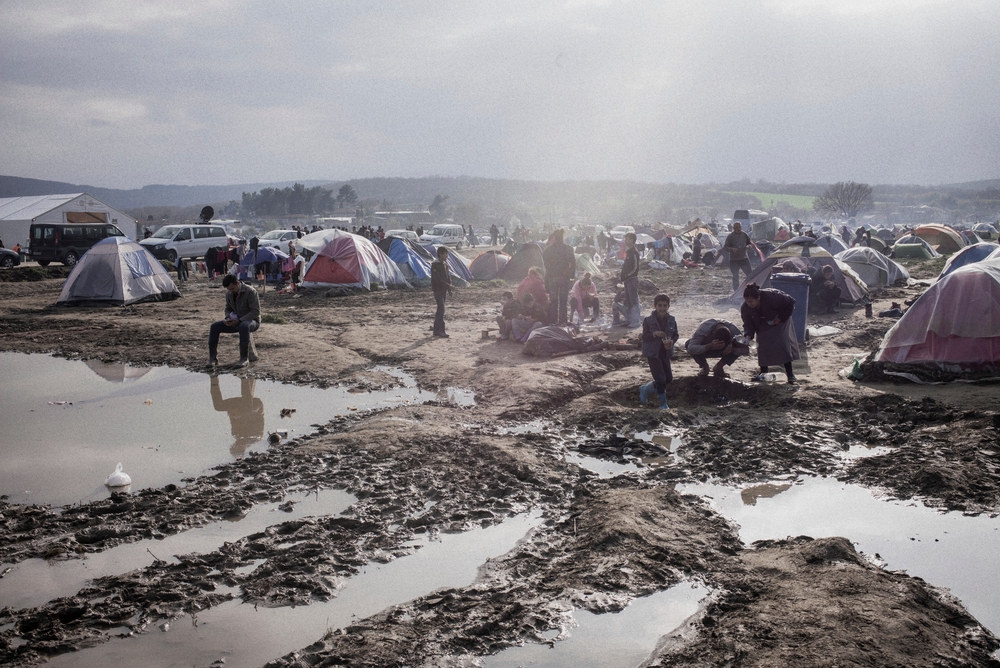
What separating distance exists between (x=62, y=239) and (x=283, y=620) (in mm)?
28134

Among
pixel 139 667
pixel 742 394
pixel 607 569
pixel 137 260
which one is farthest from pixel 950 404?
pixel 137 260

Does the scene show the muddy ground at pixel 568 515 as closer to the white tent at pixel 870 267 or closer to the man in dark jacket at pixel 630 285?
the man in dark jacket at pixel 630 285

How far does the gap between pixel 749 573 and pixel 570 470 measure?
85.0 inches

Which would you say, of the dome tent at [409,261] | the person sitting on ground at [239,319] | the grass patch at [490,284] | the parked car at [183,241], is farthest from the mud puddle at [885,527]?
the parked car at [183,241]

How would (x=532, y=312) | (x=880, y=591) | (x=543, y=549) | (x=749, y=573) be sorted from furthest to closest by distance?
(x=532, y=312) → (x=543, y=549) → (x=749, y=573) → (x=880, y=591)

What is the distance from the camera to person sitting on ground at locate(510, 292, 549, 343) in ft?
40.3

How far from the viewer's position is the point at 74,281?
1784cm

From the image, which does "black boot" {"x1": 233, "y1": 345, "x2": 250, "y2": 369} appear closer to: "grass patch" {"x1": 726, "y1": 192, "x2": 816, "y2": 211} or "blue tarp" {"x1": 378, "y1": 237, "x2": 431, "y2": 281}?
"blue tarp" {"x1": 378, "y1": 237, "x2": 431, "y2": 281}

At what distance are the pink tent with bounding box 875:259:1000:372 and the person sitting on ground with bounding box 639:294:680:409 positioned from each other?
9.95 feet

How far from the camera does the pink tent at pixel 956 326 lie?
8727 millimetres

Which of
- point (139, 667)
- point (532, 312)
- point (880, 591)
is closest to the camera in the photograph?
point (139, 667)

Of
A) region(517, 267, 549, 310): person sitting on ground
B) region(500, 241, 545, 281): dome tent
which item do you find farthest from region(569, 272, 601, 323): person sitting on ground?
region(500, 241, 545, 281): dome tent

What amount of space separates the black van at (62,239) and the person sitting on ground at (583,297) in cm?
1997

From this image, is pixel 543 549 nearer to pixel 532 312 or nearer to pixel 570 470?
pixel 570 470
